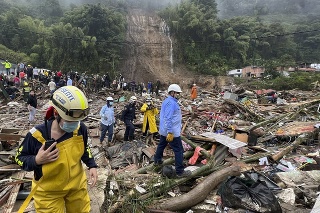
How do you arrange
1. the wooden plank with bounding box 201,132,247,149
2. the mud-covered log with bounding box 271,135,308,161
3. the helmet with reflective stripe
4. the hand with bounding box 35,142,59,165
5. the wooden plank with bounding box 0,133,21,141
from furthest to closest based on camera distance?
the wooden plank with bounding box 0,133,21,141, the mud-covered log with bounding box 271,135,308,161, the wooden plank with bounding box 201,132,247,149, the helmet with reflective stripe, the hand with bounding box 35,142,59,165

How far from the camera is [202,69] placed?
32719 millimetres

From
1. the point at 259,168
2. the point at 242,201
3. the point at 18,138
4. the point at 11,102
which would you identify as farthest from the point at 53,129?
the point at 11,102

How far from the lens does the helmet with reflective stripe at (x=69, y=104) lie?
2.10 m

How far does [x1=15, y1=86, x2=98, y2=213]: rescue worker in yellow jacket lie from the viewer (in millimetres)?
2098

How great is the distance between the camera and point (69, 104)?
6.88 feet

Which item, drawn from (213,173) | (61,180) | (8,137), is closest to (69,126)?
(61,180)

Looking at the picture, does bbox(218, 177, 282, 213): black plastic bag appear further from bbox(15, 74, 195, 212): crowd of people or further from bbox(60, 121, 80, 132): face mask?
bbox(60, 121, 80, 132): face mask

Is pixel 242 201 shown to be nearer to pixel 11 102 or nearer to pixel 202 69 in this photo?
pixel 11 102

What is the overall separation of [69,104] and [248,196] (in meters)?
2.90

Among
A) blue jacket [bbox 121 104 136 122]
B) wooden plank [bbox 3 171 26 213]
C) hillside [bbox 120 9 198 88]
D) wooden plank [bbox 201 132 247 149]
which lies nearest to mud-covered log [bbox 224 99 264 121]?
wooden plank [bbox 201 132 247 149]

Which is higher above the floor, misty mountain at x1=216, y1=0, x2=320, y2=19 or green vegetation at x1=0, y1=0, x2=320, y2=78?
misty mountain at x1=216, y1=0, x2=320, y2=19

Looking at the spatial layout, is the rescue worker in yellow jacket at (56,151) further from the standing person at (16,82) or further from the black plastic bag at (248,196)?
the standing person at (16,82)

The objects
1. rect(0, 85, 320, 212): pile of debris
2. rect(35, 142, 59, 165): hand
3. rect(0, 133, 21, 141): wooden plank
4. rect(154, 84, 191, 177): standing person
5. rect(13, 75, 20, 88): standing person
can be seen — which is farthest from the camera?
rect(13, 75, 20, 88): standing person

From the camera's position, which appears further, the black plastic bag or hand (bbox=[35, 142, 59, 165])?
the black plastic bag
